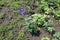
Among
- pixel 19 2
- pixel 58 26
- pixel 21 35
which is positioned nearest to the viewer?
pixel 21 35

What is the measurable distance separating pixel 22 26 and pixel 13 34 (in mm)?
295

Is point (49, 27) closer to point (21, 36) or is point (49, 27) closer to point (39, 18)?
point (39, 18)

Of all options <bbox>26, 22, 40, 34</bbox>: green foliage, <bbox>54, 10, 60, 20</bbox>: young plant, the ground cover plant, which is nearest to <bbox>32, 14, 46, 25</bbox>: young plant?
the ground cover plant

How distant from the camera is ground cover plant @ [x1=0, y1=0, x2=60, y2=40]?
4.02 meters

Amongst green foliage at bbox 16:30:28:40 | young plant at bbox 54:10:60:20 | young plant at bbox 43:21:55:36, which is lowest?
green foliage at bbox 16:30:28:40

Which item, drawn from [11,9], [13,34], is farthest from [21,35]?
[11,9]

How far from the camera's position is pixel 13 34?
400 cm

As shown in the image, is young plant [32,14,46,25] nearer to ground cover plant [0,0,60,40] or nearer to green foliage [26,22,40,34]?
ground cover plant [0,0,60,40]

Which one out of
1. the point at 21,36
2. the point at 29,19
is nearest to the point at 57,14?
the point at 29,19

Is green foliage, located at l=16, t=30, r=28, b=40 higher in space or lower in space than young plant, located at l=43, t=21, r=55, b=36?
lower

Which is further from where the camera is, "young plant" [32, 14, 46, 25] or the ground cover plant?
"young plant" [32, 14, 46, 25]

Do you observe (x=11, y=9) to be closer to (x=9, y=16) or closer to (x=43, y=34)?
(x=9, y=16)

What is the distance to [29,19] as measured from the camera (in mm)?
4211

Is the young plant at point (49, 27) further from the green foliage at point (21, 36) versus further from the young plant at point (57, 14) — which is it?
the green foliage at point (21, 36)
